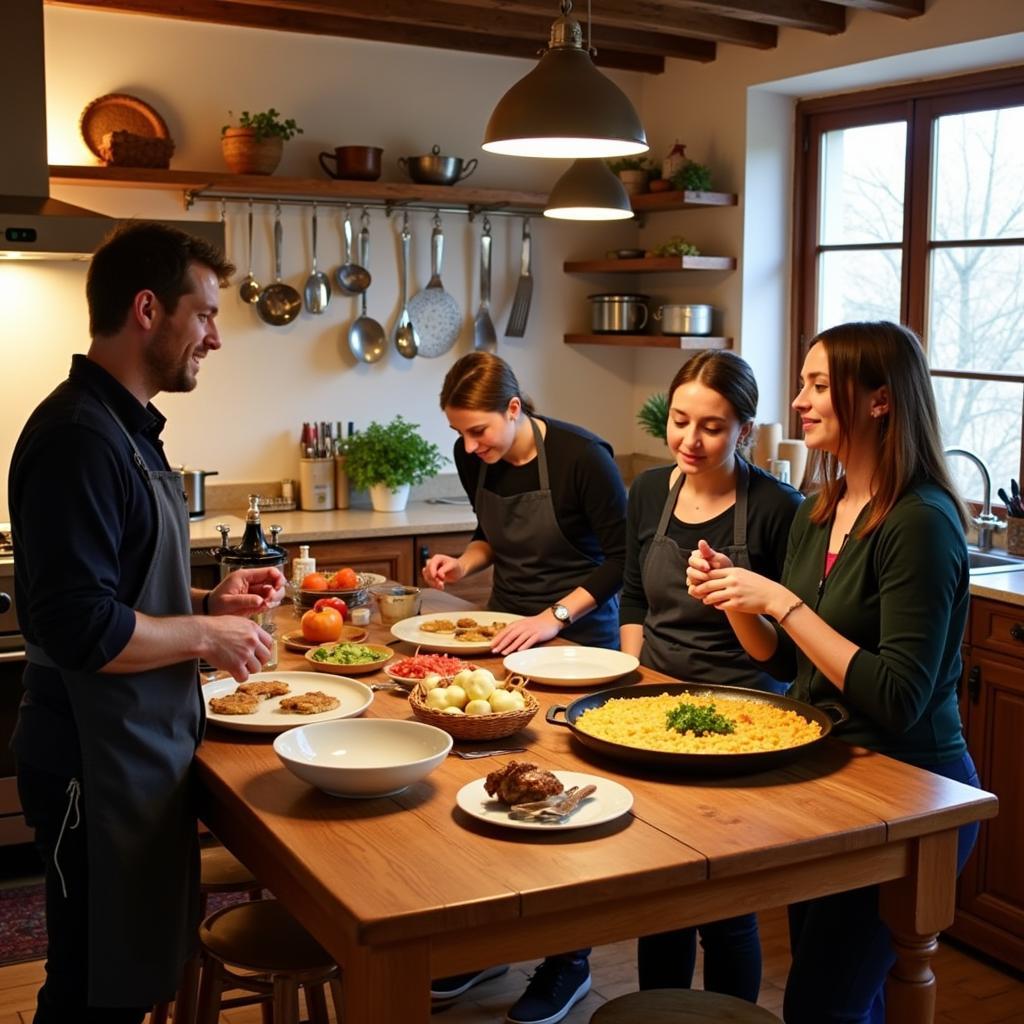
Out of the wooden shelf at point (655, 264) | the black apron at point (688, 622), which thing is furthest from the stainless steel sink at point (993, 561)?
the wooden shelf at point (655, 264)

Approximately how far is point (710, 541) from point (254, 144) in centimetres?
266

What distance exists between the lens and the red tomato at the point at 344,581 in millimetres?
3104

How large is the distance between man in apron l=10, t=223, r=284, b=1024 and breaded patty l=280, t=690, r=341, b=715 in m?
0.20

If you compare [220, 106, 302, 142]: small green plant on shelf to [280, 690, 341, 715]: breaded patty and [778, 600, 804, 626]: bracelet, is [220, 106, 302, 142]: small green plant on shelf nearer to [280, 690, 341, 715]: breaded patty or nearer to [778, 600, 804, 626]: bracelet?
[280, 690, 341, 715]: breaded patty

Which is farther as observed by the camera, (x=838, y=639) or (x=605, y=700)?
(x=605, y=700)

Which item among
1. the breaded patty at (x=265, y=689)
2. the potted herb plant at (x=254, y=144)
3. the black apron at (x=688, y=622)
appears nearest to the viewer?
the breaded patty at (x=265, y=689)

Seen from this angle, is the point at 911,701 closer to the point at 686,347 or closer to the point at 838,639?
the point at 838,639

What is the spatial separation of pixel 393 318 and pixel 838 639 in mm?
3350

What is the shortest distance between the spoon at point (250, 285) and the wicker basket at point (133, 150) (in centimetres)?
41

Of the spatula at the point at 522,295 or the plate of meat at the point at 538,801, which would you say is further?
the spatula at the point at 522,295

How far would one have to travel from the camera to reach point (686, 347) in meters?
5.02

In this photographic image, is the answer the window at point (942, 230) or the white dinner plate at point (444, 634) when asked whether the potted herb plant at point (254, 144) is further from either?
the white dinner plate at point (444, 634)

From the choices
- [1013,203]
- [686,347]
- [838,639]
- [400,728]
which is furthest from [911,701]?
[686,347]

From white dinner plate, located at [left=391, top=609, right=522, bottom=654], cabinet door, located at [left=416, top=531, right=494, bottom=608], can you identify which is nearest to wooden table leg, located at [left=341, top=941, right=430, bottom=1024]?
white dinner plate, located at [left=391, top=609, right=522, bottom=654]
